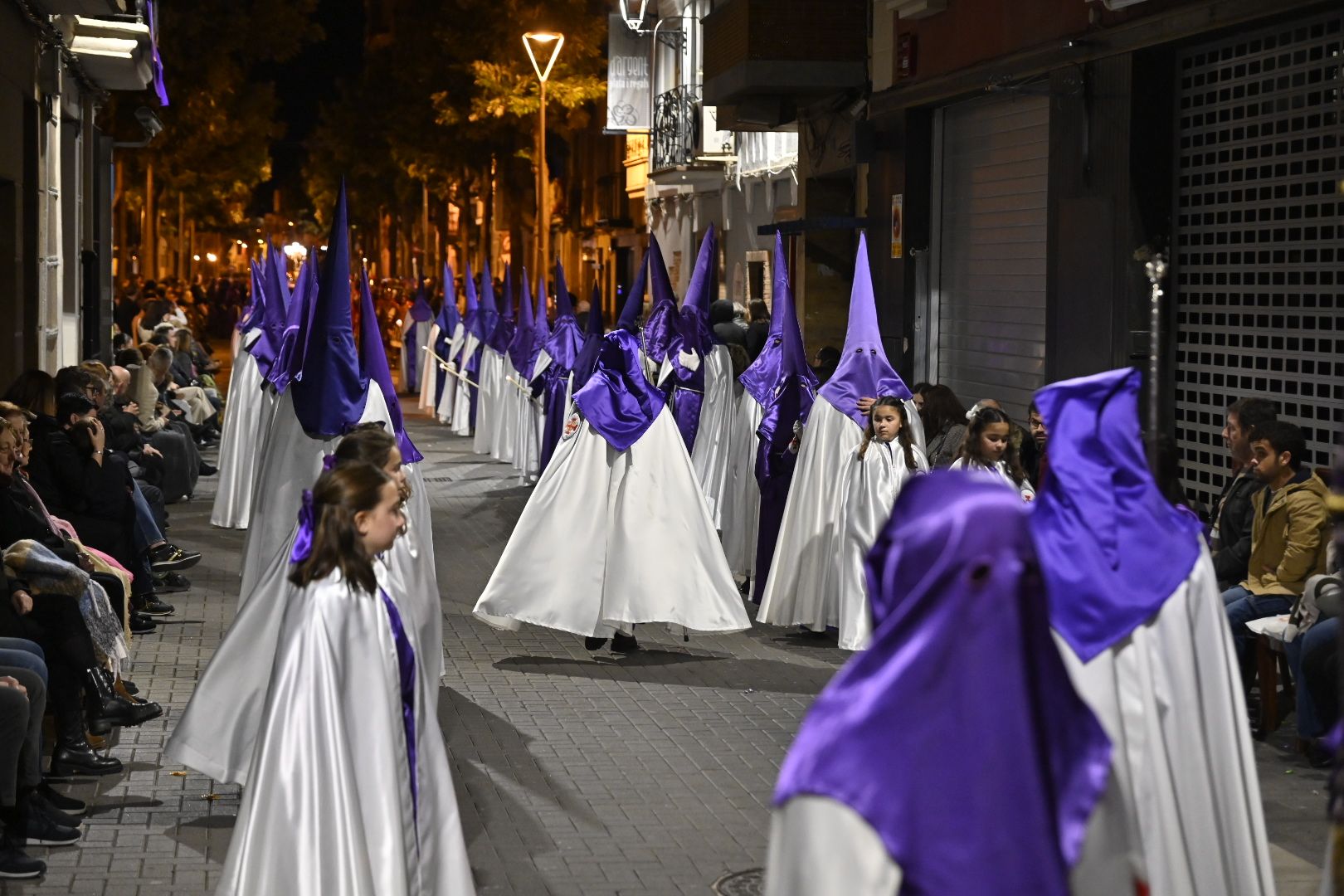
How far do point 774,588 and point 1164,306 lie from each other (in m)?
3.47

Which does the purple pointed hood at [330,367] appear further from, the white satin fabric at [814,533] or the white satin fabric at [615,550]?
the white satin fabric at [814,533]

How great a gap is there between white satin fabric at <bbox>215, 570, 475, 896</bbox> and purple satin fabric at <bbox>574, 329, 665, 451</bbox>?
6485 mm

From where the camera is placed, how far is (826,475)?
1245 cm

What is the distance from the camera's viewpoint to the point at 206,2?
34156 mm

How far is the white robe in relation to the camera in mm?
26234

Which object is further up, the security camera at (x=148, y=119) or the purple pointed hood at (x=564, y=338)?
the security camera at (x=148, y=119)

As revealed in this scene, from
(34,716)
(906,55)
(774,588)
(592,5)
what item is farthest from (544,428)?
(592,5)

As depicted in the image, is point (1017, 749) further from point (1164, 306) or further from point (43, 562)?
point (1164, 306)

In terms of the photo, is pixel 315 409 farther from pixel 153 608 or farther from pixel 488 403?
pixel 488 403

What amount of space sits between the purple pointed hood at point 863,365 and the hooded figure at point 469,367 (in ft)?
54.6

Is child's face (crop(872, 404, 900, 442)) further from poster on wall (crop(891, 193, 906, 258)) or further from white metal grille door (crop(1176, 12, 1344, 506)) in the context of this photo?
poster on wall (crop(891, 193, 906, 258))

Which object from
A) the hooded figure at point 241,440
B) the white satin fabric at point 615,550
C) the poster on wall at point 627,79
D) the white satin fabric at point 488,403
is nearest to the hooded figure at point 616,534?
the white satin fabric at point 615,550

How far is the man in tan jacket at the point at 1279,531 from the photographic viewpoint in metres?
9.30

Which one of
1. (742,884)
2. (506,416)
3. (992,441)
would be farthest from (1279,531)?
(506,416)
